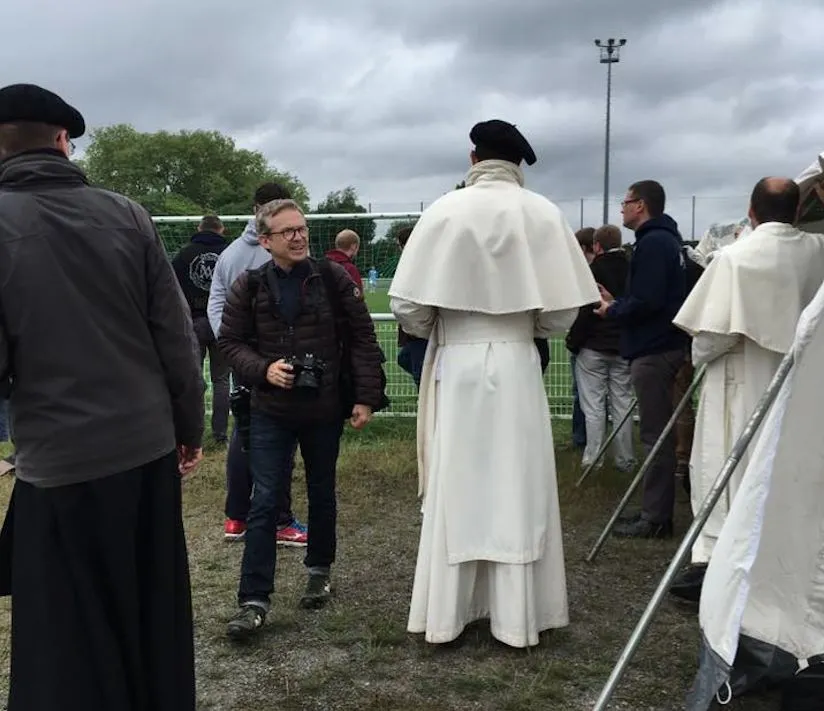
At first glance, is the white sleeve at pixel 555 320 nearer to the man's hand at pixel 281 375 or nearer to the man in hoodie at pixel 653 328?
the man's hand at pixel 281 375

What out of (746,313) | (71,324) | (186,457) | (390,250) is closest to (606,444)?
(746,313)

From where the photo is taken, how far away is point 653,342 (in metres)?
5.07

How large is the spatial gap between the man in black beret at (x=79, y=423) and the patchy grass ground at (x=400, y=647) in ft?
2.88

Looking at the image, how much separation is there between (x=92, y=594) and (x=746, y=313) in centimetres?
306

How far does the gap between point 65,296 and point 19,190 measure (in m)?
0.34

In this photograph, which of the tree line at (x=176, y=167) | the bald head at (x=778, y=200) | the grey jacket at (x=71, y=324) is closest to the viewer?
the grey jacket at (x=71, y=324)

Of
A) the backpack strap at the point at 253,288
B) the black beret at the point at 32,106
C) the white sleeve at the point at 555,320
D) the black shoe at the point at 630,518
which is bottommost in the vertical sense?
the black shoe at the point at 630,518

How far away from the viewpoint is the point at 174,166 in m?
72.9

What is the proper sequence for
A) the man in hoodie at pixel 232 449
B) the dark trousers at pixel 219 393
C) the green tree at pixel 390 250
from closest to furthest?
the man in hoodie at pixel 232 449
the dark trousers at pixel 219 393
the green tree at pixel 390 250

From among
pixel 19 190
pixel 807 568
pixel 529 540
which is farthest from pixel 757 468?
pixel 19 190

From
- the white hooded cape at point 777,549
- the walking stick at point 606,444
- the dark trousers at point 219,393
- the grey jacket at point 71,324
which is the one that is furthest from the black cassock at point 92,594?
the dark trousers at point 219,393

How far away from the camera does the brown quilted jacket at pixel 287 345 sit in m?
3.80

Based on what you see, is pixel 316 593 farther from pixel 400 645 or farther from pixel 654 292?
pixel 654 292

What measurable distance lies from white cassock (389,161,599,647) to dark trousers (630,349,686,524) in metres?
1.56
